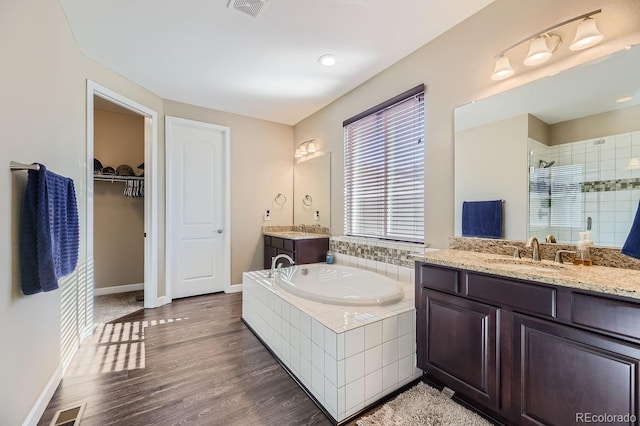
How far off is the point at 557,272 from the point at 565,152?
780 mm

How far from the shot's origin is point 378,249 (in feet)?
9.23

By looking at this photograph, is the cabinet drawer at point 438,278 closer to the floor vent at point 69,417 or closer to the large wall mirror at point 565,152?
the large wall mirror at point 565,152

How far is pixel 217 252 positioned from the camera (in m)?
3.88

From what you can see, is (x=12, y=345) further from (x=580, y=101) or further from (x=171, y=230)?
(x=580, y=101)

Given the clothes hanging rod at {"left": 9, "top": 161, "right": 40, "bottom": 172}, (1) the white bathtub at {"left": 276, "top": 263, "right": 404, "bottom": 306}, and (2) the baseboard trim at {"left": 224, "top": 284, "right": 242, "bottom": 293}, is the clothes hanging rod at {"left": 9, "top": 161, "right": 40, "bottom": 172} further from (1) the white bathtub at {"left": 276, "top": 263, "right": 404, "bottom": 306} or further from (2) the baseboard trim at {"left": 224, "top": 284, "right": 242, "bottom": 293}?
(2) the baseboard trim at {"left": 224, "top": 284, "right": 242, "bottom": 293}

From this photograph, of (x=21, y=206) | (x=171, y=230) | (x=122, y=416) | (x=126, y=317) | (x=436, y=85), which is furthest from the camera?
(x=171, y=230)

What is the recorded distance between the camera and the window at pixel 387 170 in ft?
8.19

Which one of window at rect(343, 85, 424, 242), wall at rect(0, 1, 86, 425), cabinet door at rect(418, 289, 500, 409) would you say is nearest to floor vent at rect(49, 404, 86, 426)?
wall at rect(0, 1, 86, 425)

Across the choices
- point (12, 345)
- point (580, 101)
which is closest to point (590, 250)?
point (580, 101)

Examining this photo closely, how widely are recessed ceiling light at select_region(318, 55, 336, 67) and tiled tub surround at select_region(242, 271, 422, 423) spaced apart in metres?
2.15

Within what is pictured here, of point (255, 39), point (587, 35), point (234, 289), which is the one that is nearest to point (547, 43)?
point (587, 35)

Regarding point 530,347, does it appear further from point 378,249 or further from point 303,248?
point 303,248

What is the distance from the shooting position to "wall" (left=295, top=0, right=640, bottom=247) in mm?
1465

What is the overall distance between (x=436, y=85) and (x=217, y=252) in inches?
132
